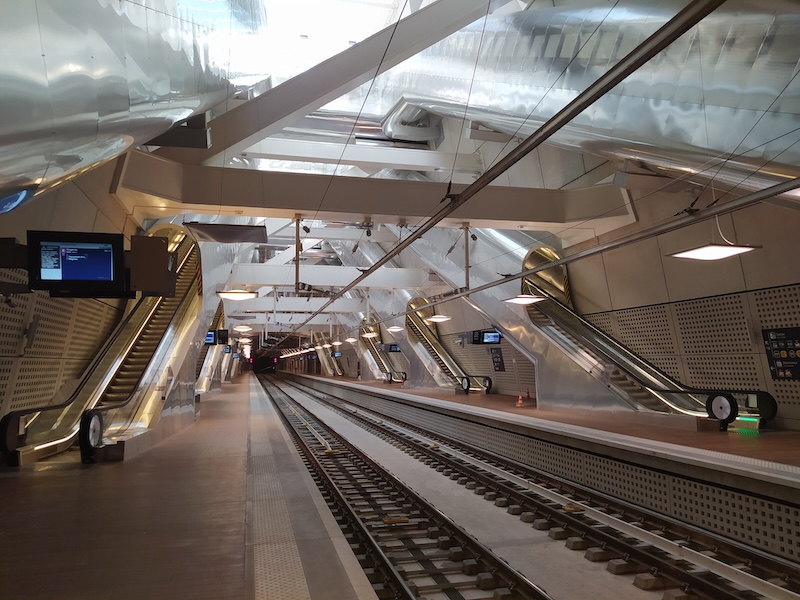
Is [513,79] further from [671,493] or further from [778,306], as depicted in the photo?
[671,493]

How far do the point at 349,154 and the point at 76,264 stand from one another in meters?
9.94

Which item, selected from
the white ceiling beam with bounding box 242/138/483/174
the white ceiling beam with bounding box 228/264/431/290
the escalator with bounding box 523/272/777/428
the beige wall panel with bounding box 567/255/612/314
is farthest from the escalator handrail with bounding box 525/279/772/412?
the white ceiling beam with bounding box 228/264/431/290

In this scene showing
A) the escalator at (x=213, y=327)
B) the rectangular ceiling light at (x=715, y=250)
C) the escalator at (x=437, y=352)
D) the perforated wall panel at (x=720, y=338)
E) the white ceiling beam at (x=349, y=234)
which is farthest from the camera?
the escalator at (x=213, y=327)

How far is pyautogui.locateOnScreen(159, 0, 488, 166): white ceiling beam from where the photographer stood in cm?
964

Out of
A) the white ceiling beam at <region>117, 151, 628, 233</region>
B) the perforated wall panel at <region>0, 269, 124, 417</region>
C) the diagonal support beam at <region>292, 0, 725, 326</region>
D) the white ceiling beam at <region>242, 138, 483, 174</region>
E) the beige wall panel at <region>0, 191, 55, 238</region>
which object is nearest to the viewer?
the diagonal support beam at <region>292, 0, 725, 326</region>

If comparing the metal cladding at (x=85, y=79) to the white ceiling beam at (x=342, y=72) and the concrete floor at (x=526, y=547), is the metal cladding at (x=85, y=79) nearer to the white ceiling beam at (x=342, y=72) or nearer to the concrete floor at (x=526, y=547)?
the white ceiling beam at (x=342, y=72)

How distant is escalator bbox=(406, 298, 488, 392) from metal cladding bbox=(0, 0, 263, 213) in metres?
16.8

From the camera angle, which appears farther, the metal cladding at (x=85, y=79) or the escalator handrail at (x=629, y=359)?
the escalator handrail at (x=629, y=359)

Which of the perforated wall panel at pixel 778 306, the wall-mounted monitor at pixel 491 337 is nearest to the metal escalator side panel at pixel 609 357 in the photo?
the perforated wall panel at pixel 778 306

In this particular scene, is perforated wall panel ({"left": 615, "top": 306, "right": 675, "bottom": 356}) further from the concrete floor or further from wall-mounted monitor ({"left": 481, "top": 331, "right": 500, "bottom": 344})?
the concrete floor

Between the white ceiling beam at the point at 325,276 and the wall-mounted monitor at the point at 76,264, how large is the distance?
563 inches

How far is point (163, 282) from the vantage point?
22.7 ft

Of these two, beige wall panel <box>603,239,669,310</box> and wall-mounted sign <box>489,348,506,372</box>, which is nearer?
beige wall panel <box>603,239,669,310</box>

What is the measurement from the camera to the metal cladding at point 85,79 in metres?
3.15
